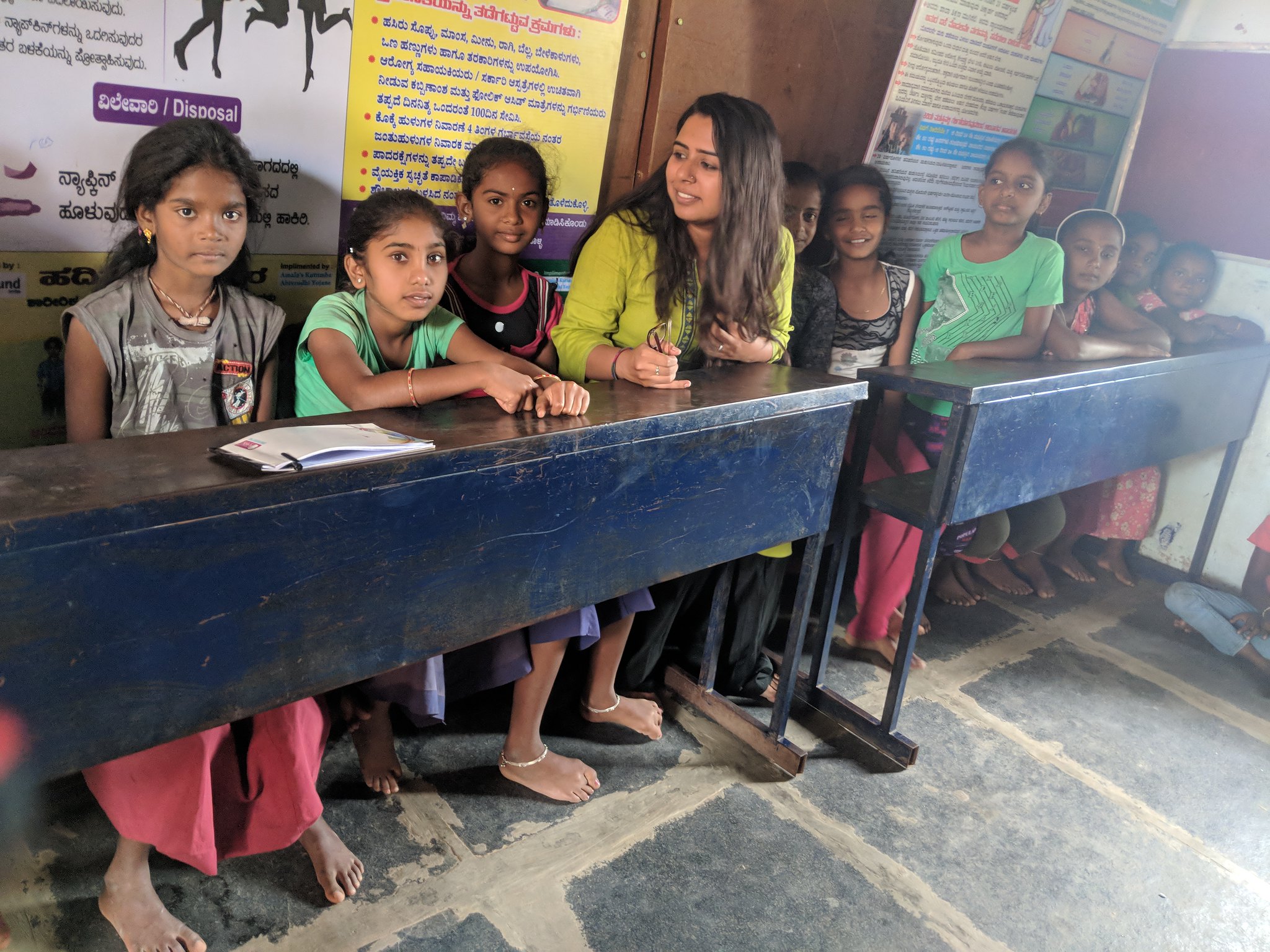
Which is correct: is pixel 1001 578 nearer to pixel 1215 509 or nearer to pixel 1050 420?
pixel 1215 509

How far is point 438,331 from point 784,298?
3.18 feet

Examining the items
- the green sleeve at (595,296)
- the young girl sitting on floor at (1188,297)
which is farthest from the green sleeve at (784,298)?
the young girl sitting on floor at (1188,297)

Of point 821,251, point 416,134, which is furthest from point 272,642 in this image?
point 821,251

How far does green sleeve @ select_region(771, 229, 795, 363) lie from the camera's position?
8.34ft

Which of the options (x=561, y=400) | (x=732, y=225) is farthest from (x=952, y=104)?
(x=561, y=400)

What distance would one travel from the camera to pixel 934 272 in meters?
3.27

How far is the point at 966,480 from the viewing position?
2.36m

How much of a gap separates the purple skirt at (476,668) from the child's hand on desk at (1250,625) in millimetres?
2565

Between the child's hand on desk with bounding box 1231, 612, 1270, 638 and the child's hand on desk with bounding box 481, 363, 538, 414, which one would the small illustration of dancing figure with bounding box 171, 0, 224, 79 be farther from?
the child's hand on desk with bounding box 1231, 612, 1270, 638

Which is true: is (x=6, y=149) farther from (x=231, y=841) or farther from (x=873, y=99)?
(x=873, y=99)

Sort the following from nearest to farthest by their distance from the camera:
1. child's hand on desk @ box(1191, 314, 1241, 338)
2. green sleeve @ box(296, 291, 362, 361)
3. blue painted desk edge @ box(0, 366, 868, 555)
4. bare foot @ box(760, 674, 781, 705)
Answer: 1. blue painted desk edge @ box(0, 366, 868, 555)
2. green sleeve @ box(296, 291, 362, 361)
3. bare foot @ box(760, 674, 781, 705)
4. child's hand on desk @ box(1191, 314, 1241, 338)

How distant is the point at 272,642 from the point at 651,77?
2149 millimetres

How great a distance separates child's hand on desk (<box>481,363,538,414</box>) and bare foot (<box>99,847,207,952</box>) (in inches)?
43.8

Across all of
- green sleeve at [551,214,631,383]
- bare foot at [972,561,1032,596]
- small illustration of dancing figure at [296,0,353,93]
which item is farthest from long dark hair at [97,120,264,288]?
bare foot at [972,561,1032,596]
